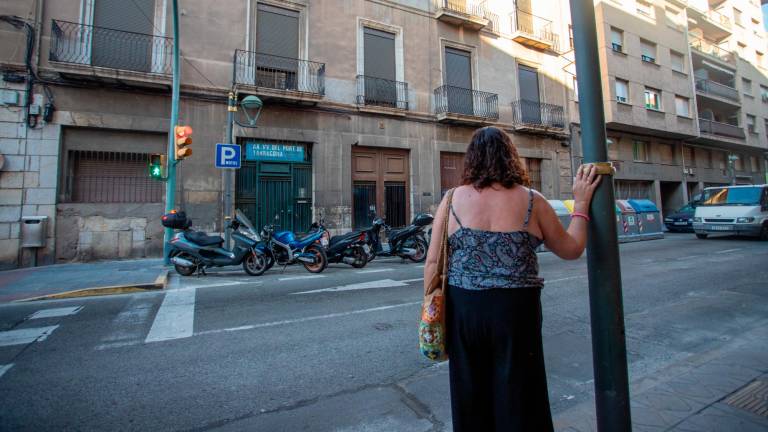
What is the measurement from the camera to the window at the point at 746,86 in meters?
27.4

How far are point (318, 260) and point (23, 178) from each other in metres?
Answer: 8.34

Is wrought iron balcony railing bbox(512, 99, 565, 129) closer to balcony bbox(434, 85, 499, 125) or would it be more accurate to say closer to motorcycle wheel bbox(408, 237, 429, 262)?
balcony bbox(434, 85, 499, 125)

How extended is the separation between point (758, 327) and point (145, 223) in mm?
12954

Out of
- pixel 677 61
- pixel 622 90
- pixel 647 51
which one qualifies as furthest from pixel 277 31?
pixel 677 61

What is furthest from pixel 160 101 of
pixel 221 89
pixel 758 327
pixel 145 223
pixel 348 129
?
pixel 758 327

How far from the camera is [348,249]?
9039 mm

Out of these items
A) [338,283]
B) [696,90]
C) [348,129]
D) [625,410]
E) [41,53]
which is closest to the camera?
[625,410]

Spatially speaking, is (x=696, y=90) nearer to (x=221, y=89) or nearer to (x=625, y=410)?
(x=221, y=89)

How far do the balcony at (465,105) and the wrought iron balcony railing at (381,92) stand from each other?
1.58 m

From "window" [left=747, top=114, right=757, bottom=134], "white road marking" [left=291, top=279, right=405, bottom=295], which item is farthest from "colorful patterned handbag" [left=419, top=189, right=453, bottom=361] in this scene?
"window" [left=747, top=114, right=757, bottom=134]

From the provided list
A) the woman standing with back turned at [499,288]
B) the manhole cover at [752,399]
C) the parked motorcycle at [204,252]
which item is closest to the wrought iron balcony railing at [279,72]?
the parked motorcycle at [204,252]

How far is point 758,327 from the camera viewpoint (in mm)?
4129

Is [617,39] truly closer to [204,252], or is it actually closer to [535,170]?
[535,170]

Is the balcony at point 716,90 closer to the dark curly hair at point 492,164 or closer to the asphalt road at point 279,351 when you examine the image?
the asphalt road at point 279,351
